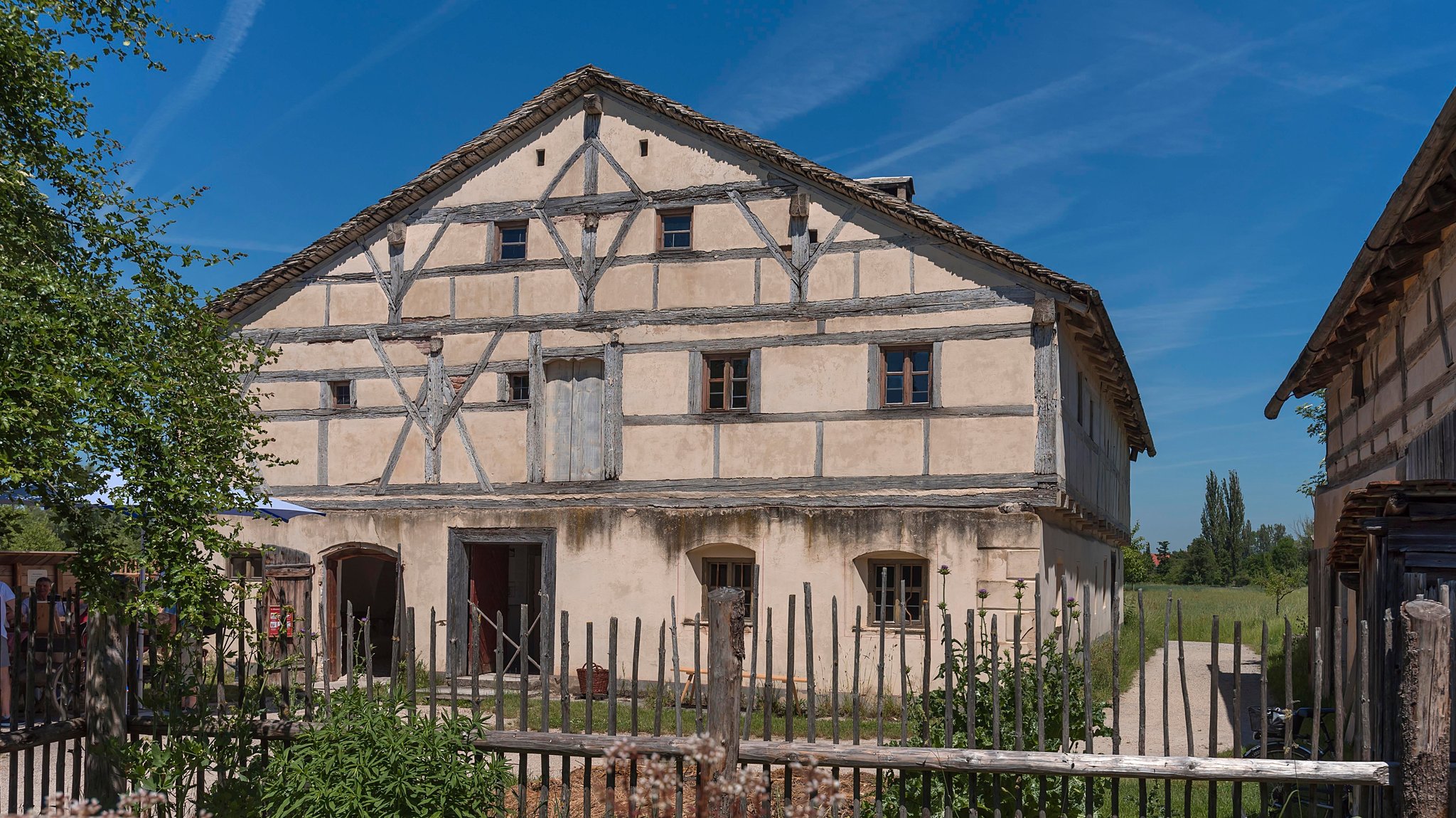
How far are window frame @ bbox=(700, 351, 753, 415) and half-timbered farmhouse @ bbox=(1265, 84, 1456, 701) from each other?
685cm

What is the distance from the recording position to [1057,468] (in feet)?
46.6

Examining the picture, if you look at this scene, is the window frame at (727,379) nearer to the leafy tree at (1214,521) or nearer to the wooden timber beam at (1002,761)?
the wooden timber beam at (1002,761)

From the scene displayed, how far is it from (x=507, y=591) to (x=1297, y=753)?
1335 cm

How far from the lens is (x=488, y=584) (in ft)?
57.8

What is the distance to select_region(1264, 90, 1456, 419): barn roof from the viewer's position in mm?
6680

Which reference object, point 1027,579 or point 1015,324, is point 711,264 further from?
point 1027,579

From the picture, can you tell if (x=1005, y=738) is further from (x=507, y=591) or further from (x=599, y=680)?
(x=507, y=591)

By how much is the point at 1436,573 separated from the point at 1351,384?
325 inches

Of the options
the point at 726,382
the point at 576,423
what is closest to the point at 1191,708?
the point at 726,382

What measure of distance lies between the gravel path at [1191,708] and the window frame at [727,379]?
6.15 metres

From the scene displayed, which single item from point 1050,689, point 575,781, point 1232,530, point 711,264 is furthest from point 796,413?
point 1232,530

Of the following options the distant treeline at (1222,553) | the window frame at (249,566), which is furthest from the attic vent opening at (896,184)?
the distant treeline at (1222,553)

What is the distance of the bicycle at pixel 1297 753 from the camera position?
18.6ft

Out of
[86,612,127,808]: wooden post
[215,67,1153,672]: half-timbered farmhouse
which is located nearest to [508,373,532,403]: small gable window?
[215,67,1153,672]: half-timbered farmhouse
